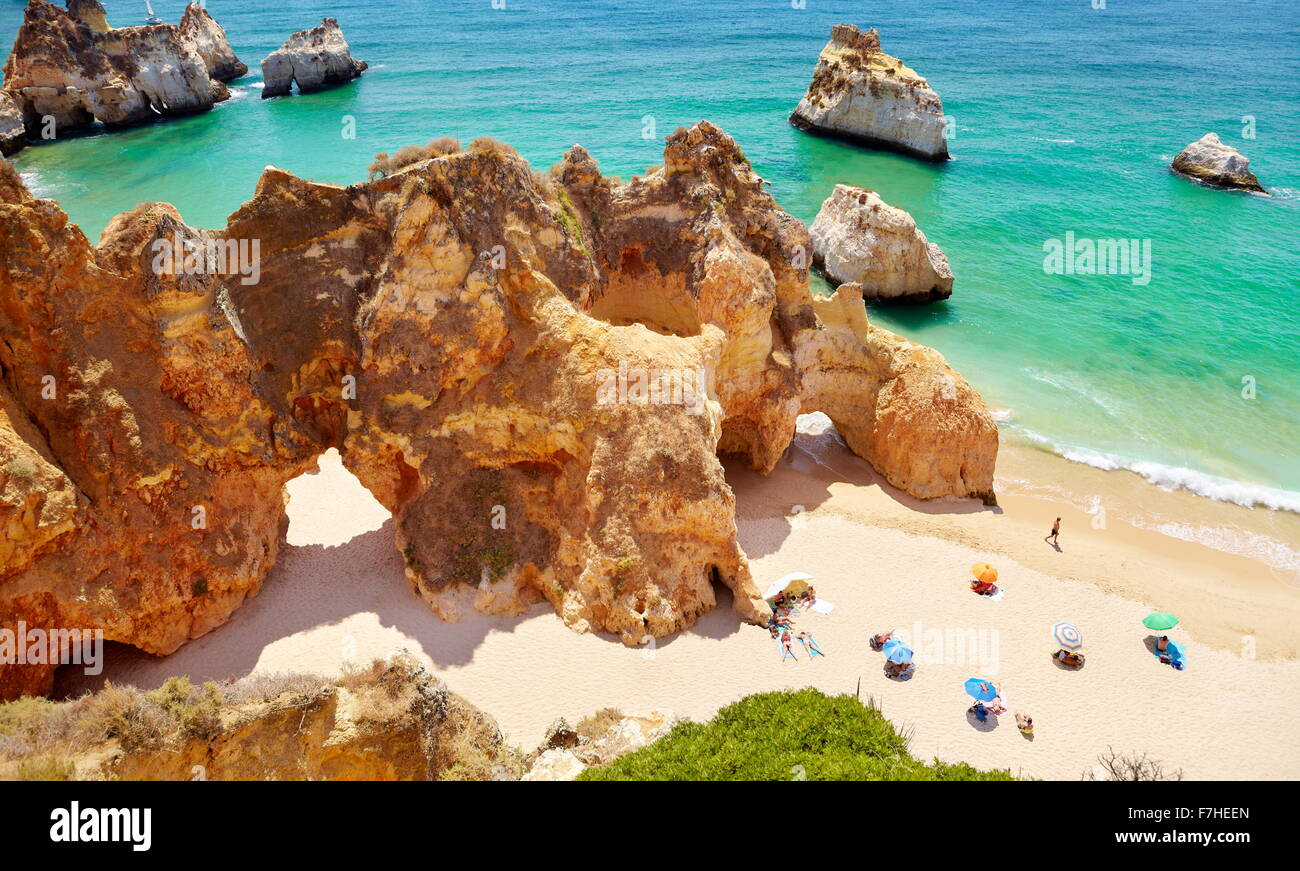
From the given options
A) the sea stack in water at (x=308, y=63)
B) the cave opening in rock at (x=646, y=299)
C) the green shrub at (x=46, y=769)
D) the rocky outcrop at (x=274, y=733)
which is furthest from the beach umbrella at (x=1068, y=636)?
the sea stack in water at (x=308, y=63)

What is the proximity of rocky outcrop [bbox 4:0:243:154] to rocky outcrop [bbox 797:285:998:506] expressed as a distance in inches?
2723

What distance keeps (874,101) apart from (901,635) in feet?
187

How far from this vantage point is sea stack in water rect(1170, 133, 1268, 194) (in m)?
53.5

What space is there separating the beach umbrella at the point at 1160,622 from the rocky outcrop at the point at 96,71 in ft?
262

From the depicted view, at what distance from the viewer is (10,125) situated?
62.0m

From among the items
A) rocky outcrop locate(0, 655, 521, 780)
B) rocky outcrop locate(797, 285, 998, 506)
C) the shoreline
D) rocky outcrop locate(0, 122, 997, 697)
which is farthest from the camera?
rocky outcrop locate(797, 285, 998, 506)

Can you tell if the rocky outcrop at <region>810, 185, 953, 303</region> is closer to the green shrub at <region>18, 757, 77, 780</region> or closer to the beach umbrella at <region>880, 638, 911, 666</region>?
the beach umbrella at <region>880, 638, 911, 666</region>

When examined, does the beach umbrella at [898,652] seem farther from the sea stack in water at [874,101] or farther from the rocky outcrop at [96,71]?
the rocky outcrop at [96,71]

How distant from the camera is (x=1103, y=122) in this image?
69938 mm

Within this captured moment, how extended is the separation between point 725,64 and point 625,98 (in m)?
20.5

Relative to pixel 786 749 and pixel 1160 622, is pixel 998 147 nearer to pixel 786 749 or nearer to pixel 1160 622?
pixel 1160 622

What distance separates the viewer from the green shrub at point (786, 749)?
12.0 meters

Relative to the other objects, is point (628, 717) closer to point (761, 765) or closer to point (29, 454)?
point (761, 765)

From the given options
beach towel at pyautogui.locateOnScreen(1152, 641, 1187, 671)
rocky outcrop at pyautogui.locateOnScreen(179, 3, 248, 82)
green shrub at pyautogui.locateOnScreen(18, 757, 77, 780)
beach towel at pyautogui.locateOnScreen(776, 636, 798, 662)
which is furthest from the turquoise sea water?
green shrub at pyautogui.locateOnScreen(18, 757, 77, 780)
